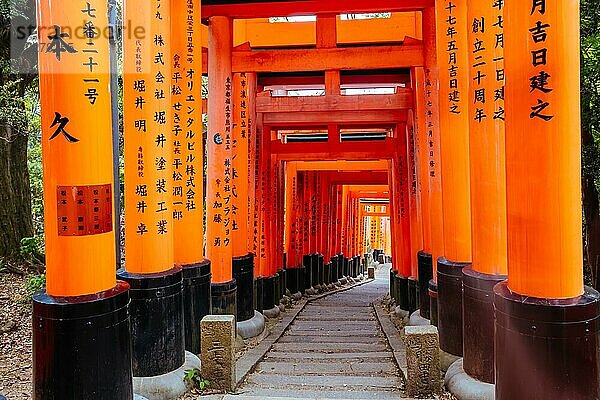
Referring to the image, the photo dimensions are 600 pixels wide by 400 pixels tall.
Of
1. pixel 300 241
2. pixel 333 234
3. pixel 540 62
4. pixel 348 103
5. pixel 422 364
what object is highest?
pixel 348 103

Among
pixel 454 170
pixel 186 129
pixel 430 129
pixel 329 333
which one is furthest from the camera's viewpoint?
pixel 329 333

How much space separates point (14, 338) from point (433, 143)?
20.3ft

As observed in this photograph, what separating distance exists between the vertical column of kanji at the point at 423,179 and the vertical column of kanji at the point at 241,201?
271cm

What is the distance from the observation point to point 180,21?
608 centimetres

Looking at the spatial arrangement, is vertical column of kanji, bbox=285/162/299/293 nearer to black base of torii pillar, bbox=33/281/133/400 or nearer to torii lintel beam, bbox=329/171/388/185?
torii lintel beam, bbox=329/171/388/185

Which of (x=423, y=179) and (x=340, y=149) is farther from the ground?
(x=340, y=149)

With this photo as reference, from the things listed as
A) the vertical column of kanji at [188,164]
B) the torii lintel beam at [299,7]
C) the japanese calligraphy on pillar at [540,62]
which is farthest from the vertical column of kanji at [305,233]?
the japanese calligraphy on pillar at [540,62]

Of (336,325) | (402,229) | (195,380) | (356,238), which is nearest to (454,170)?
(195,380)

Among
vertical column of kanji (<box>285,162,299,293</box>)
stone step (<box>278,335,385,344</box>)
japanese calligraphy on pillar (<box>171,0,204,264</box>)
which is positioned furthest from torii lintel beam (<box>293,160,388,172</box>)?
japanese calligraphy on pillar (<box>171,0,204,264</box>)

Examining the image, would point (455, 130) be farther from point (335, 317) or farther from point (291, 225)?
point (291, 225)

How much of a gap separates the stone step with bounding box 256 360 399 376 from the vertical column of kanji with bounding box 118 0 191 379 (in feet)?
5.06

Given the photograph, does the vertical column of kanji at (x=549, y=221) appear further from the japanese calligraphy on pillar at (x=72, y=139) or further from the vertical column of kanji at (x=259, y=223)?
the vertical column of kanji at (x=259, y=223)

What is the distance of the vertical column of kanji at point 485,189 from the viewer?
463 centimetres

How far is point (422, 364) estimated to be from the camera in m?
4.71
